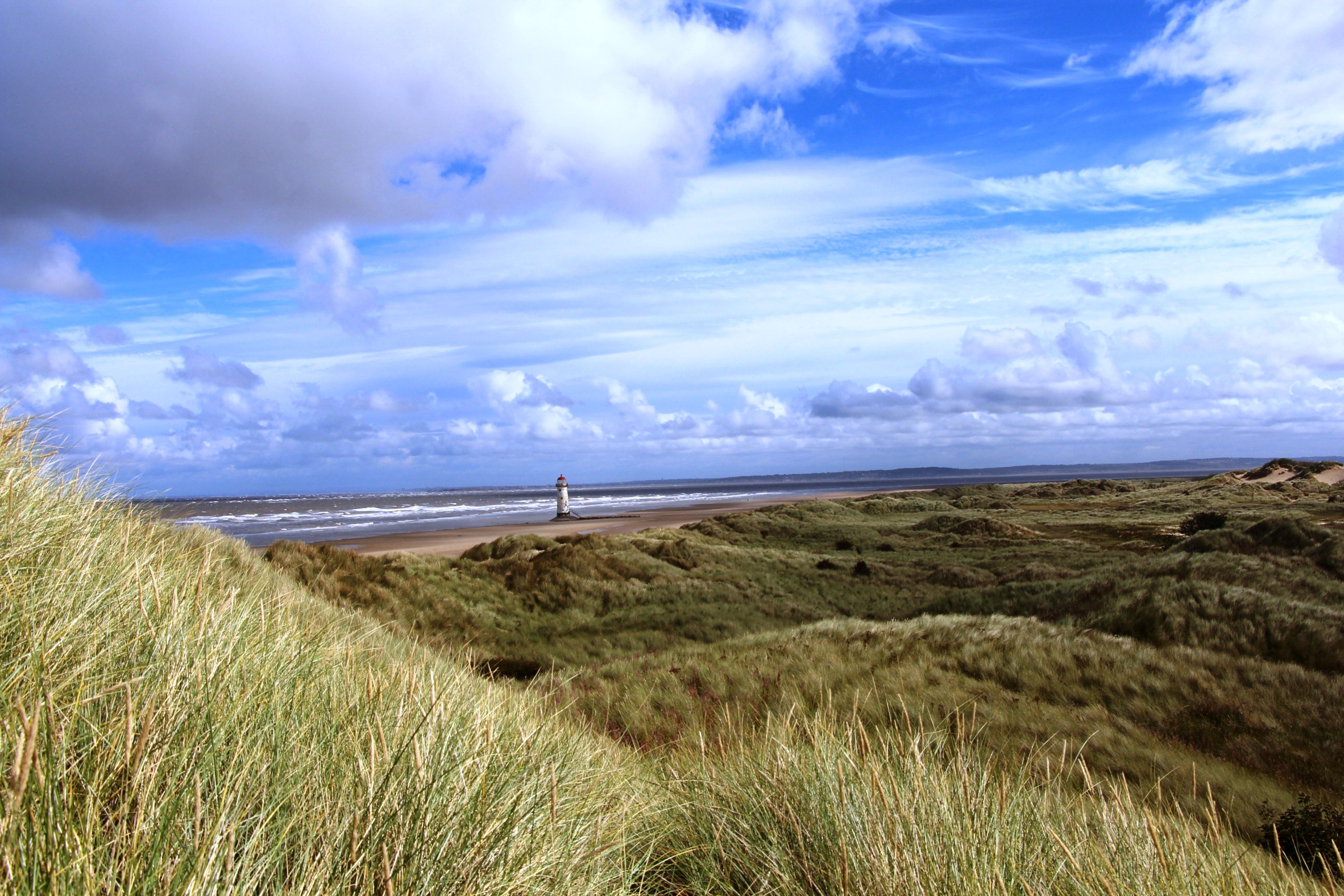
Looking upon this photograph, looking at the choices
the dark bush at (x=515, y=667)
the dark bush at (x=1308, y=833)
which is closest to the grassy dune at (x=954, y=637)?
the dark bush at (x=515, y=667)

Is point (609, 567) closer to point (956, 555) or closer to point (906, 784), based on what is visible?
point (956, 555)

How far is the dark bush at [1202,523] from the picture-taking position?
24125 millimetres

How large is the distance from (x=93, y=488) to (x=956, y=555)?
24.4 m

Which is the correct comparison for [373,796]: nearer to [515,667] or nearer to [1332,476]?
[515,667]

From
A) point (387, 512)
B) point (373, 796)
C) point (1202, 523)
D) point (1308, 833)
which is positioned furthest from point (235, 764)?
point (387, 512)

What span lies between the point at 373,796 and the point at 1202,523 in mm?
29429

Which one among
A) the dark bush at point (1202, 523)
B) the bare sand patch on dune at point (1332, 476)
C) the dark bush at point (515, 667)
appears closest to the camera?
the dark bush at point (515, 667)

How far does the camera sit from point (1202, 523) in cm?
2512

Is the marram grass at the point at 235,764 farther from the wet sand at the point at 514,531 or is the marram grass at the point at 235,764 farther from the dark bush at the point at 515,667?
the wet sand at the point at 514,531

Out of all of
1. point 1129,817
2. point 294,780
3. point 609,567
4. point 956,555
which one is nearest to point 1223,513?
point 956,555

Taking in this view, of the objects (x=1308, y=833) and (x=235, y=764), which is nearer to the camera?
(x=235, y=764)

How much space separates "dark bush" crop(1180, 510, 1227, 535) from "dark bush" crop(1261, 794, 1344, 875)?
21.9 meters

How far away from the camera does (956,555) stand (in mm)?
25672

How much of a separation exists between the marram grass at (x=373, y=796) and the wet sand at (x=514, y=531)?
63.0 ft
